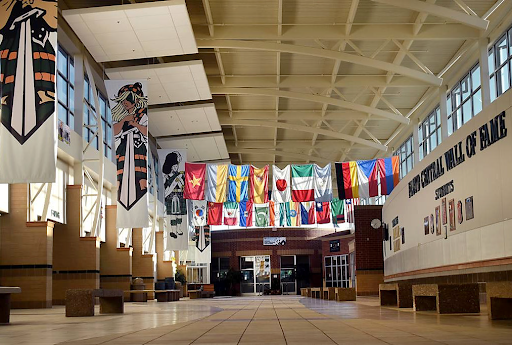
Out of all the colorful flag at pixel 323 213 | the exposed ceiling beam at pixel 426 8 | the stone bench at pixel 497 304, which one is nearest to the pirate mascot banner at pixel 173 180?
the colorful flag at pixel 323 213

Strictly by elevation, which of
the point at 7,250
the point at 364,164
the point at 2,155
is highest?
the point at 364,164

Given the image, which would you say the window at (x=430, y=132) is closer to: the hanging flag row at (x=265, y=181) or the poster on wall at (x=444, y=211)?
the hanging flag row at (x=265, y=181)

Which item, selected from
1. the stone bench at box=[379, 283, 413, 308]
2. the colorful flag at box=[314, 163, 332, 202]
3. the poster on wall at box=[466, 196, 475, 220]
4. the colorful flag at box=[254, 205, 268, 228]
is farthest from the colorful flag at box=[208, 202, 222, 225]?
the poster on wall at box=[466, 196, 475, 220]

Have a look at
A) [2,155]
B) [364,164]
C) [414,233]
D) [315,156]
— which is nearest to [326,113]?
[364,164]

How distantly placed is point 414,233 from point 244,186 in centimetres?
1209

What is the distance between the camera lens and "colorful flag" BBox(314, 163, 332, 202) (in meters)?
32.1

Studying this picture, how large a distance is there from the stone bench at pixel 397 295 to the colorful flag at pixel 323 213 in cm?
2179

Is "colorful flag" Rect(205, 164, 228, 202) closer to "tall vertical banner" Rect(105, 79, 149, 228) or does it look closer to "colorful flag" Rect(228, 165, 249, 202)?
"colorful flag" Rect(228, 165, 249, 202)

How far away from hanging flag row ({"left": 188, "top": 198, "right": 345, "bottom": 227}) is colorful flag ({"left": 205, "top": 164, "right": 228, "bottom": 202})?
20.3ft

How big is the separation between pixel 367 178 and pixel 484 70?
9.11m

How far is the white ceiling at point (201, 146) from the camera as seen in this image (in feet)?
125

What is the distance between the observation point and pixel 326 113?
119 feet

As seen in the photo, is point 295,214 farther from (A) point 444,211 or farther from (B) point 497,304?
(B) point 497,304

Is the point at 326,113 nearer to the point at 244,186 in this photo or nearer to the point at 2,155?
the point at 244,186
